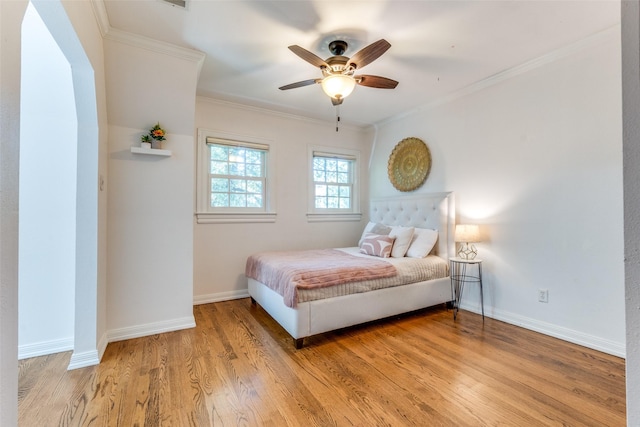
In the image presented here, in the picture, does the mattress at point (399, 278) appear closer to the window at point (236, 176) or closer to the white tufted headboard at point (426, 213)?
the white tufted headboard at point (426, 213)

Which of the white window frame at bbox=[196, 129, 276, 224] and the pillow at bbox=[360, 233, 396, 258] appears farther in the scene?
the white window frame at bbox=[196, 129, 276, 224]

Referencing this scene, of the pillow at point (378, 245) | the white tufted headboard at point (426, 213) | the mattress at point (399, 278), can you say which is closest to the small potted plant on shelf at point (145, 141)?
the mattress at point (399, 278)

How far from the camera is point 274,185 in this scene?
3893 mm

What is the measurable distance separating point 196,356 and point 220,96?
2870mm

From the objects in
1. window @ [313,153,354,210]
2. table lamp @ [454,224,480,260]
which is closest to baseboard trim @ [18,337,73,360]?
window @ [313,153,354,210]

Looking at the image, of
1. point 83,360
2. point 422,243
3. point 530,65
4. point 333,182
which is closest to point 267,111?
point 333,182

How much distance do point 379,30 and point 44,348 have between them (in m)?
3.61

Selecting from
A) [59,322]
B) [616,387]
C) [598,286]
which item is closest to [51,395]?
[59,322]

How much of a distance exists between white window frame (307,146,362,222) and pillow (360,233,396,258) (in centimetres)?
100

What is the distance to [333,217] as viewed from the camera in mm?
4387

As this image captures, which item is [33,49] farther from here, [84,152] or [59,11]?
[59,11]

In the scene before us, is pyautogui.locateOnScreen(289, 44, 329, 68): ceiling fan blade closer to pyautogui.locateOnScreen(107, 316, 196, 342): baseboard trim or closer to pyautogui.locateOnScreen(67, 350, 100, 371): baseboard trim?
pyautogui.locateOnScreen(107, 316, 196, 342): baseboard trim

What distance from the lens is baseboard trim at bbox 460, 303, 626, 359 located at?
7.04 feet

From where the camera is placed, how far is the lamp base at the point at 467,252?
10.1 feet
